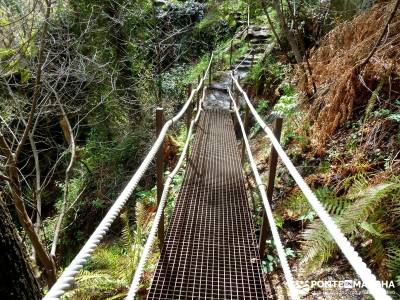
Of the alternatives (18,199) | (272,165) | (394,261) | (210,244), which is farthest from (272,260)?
(18,199)

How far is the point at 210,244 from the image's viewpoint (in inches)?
124

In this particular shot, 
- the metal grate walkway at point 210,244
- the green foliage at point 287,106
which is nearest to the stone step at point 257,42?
the green foliage at point 287,106

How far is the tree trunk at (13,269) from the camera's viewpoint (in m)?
2.35

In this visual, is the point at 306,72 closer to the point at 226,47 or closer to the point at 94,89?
the point at 94,89

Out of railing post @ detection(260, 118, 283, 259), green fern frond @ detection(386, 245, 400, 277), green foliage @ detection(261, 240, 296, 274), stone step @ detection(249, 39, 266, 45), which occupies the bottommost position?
green foliage @ detection(261, 240, 296, 274)

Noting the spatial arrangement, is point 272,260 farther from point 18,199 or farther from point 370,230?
point 18,199

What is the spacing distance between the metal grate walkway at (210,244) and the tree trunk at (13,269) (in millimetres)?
907

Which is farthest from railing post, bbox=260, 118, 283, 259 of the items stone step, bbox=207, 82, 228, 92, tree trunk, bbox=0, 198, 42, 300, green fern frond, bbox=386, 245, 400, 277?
stone step, bbox=207, 82, 228, 92

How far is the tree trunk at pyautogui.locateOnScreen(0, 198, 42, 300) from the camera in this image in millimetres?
2350

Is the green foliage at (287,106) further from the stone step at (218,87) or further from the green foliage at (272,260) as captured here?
the stone step at (218,87)

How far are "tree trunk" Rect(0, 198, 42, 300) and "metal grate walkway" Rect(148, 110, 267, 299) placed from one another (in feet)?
2.97

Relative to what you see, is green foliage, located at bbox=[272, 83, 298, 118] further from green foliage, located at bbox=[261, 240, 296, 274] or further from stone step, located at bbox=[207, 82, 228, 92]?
stone step, located at bbox=[207, 82, 228, 92]

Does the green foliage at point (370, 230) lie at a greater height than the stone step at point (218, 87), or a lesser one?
lesser

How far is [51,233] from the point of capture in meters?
9.73
